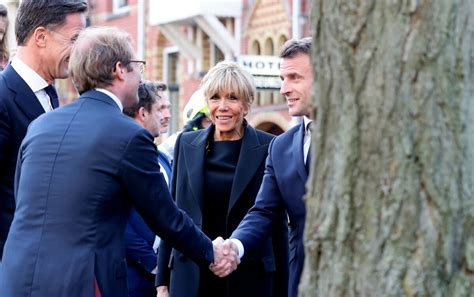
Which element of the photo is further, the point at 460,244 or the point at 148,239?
the point at 148,239

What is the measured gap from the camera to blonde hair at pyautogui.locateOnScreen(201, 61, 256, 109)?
6.57 m

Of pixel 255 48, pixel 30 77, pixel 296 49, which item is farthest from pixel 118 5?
pixel 30 77

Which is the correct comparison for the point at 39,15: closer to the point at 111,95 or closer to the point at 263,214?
the point at 111,95

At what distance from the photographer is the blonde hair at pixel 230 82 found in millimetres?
6570

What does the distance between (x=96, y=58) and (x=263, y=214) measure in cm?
145

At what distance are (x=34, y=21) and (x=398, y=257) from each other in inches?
123

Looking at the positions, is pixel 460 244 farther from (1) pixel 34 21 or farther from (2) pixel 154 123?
(2) pixel 154 123

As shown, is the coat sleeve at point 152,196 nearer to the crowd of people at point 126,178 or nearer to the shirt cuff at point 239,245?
the crowd of people at point 126,178

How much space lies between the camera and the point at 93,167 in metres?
4.62

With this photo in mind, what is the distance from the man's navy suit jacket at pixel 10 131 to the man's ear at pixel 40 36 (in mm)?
263

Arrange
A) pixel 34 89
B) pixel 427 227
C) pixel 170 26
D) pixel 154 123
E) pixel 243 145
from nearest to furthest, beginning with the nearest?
pixel 427 227
pixel 34 89
pixel 243 145
pixel 154 123
pixel 170 26

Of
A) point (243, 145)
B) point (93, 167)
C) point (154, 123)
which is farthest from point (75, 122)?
point (154, 123)

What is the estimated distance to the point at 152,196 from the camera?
4.81 metres

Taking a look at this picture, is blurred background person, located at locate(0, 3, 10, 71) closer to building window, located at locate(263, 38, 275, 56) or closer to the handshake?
the handshake
